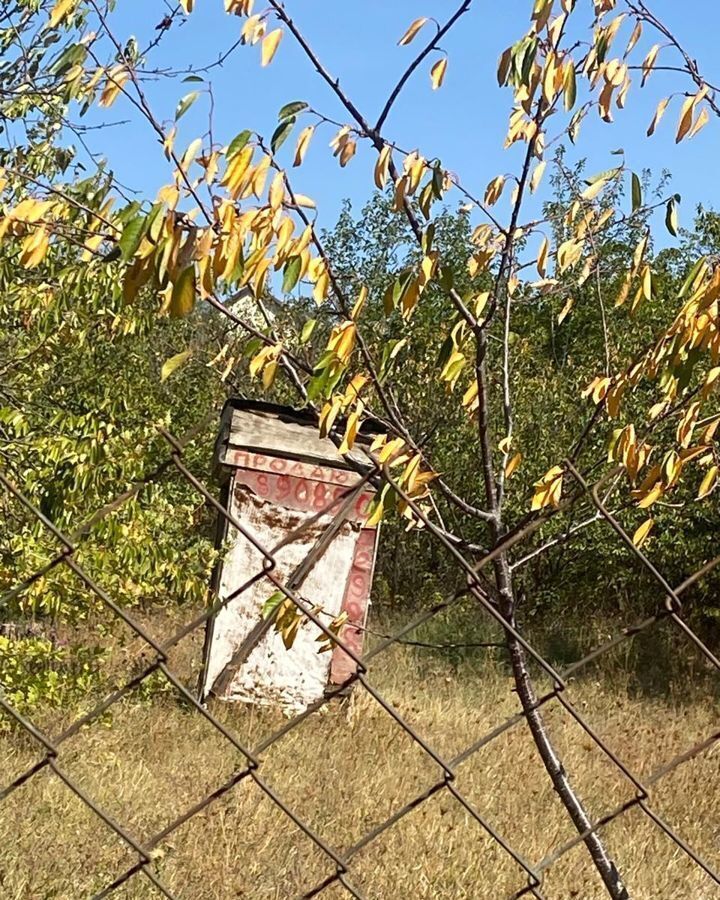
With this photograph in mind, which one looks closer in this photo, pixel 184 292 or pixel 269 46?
pixel 184 292

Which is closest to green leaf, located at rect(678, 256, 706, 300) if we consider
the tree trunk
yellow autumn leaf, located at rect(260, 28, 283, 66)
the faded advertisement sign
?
the tree trunk

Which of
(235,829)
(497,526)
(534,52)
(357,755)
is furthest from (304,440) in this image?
(534,52)

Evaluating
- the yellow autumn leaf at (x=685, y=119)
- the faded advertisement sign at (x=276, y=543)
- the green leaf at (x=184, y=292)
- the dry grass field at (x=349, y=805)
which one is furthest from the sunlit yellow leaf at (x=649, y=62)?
→ the faded advertisement sign at (x=276, y=543)

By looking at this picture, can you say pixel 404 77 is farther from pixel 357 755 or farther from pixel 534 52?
pixel 357 755

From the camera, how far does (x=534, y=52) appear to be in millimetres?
1876

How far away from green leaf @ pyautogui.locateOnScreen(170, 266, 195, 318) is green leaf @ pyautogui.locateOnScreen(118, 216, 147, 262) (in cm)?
8

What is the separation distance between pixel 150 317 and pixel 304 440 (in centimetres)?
226

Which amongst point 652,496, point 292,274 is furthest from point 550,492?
point 292,274

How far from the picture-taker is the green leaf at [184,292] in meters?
Result: 1.42

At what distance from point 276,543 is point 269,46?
4594 millimetres

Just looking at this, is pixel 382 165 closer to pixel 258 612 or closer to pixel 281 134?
pixel 281 134

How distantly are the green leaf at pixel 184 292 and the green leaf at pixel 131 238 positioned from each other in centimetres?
8

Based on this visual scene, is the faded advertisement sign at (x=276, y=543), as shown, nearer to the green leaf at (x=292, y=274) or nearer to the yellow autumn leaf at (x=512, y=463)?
the yellow autumn leaf at (x=512, y=463)

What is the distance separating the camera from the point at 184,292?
1.42 meters
